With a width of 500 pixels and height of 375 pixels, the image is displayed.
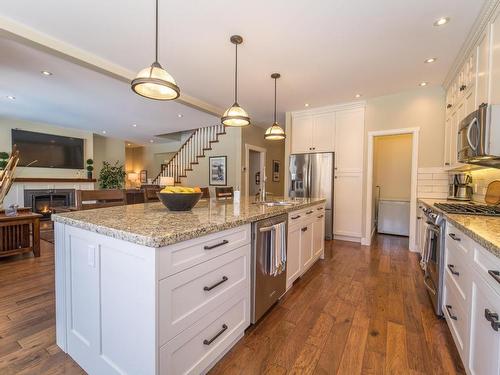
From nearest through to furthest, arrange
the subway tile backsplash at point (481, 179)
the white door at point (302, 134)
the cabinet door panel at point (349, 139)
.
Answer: the subway tile backsplash at point (481, 179)
the cabinet door panel at point (349, 139)
the white door at point (302, 134)

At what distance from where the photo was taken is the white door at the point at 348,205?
436cm

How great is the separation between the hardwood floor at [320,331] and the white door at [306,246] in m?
0.18

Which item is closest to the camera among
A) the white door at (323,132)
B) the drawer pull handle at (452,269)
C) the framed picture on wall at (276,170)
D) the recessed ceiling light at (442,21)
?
the drawer pull handle at (452,269)

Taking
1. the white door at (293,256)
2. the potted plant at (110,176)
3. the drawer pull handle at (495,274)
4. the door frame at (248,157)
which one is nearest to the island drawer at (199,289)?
the white door at (293,256)

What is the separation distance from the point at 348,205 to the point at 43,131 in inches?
312

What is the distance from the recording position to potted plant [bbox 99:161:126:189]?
306 inches

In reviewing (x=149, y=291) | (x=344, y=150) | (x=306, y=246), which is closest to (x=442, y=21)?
(x=344, y=150)

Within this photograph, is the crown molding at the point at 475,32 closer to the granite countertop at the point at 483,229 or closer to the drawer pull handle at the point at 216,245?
the granite countertop at the point at 483,229

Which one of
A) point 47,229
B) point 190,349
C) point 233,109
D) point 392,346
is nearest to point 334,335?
point 392,346

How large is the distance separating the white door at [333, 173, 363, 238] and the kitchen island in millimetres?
3376

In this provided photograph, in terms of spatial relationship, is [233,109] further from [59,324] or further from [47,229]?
[47,229]

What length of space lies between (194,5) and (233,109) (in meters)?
0.96

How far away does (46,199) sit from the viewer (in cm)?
628

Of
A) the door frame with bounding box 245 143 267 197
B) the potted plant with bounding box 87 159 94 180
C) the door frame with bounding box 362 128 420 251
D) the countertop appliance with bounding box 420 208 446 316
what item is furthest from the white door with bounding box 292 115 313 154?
the potted plant with bounding box 87 159 94 180
